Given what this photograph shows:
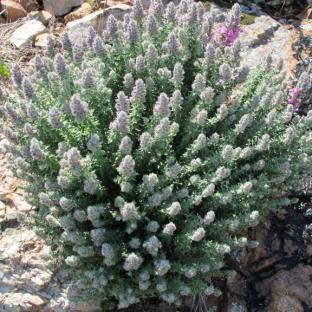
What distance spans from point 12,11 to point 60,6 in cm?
55

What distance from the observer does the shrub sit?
3127 mm

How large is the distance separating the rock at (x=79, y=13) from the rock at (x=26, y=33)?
34 cm

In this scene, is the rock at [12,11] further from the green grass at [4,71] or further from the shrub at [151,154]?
the shrub at [151,154]

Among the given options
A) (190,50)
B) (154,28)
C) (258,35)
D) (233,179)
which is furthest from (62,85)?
(258,35)

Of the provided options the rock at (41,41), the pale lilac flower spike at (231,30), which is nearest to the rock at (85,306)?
the pale lilac flower spike at (231,30)

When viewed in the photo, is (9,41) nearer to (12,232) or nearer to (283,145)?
(12,232)

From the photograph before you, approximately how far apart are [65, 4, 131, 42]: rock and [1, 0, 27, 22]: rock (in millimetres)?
748

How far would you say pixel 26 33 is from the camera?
18.3ft

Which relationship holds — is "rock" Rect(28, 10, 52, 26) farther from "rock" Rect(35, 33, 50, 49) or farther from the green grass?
the green grass

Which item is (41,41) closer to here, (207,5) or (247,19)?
(207,5)

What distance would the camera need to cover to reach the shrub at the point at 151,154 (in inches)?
123

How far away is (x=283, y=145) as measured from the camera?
367 cm

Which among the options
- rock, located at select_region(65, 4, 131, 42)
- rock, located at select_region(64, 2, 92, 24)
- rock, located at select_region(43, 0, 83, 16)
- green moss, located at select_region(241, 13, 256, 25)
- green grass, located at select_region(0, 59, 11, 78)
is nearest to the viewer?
green grass, located at select_region(0, 59, 11, 78)

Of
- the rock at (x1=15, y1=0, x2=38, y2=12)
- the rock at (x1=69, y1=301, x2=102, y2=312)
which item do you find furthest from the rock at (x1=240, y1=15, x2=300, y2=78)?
the rock at (x1=69, y1=301, x2=102, y2=312)
